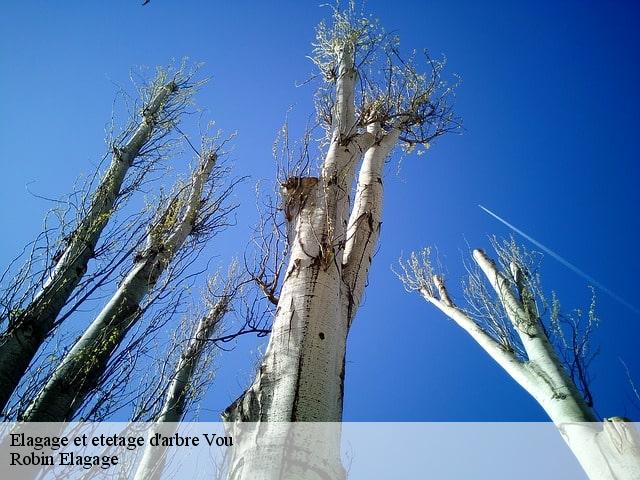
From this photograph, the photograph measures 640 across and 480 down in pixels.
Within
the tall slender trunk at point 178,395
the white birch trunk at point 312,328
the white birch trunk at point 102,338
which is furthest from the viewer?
the tall slender trunk at point 178,395

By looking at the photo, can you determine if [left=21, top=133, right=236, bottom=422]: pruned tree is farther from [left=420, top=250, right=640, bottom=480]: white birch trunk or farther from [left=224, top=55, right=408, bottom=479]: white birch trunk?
[left=420, top=250, right=640, bottom=480]: white birch trunk

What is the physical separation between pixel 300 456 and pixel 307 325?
2.03 ft

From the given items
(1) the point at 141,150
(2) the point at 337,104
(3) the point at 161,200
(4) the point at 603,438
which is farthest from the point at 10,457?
(4) the point at 603,438

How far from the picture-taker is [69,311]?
3959mm

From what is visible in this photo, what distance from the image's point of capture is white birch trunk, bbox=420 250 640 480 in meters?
3.29

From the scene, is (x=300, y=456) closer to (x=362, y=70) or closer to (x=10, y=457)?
(x=10, y=457)

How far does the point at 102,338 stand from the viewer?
395cm

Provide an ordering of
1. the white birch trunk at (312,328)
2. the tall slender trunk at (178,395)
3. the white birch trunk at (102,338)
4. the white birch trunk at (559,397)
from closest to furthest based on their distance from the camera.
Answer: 1. the white birch trunk at (312,328)
2. the white birch trunk at (559,397)
3. the white birch trunk at (102,338)
4. the tall slender trunk at (178,395)

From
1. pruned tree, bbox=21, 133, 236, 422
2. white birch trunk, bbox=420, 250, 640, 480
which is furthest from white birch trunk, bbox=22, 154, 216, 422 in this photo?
white birch trunk, bbox=420, 250, 640, 480

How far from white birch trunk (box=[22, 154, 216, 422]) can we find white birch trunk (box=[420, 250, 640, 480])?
4235mm

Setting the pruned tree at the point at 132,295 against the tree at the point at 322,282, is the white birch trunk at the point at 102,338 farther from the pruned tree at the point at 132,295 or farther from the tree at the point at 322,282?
the tree at the point at 322,282

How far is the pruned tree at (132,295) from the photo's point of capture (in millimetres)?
3543

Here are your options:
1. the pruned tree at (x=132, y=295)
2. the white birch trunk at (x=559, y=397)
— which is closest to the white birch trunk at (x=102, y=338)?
the pruned tree at (x=132, y=295)

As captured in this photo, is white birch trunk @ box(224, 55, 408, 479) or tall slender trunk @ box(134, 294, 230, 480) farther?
tall slender trunk @ box(134, 294, 230, 480)
